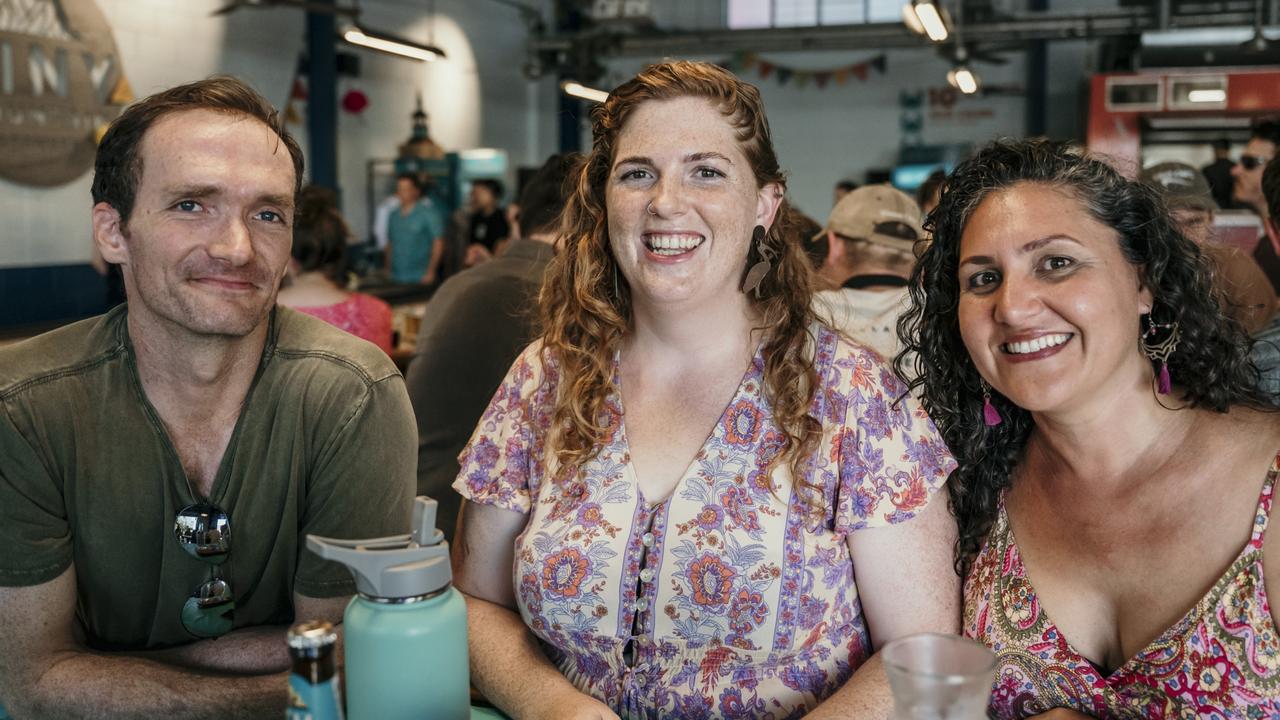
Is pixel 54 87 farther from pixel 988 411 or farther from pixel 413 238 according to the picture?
pixel 988 411

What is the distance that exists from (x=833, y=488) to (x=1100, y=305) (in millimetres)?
477

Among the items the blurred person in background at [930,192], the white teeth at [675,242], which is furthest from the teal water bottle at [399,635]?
the blurred person in background at [930,192]

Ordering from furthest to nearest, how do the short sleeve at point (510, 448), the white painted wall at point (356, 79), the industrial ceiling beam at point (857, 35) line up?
the industrial ceiling beam at point (857, 35) < the white painted wall at point (356, 79) < the short sleeve at point (510, 448)

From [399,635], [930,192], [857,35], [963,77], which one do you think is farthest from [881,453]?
[857,35]

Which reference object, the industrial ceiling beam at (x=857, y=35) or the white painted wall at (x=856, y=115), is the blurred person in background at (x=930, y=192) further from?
the white painted wall at (x=856, y=115)

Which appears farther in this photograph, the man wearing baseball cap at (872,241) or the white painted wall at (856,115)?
the white painted wall at (856,115)

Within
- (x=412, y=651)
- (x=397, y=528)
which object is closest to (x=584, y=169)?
(x=397, y=528)

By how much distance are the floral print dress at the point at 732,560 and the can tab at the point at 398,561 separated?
2.01 feet

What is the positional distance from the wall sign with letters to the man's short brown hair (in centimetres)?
579

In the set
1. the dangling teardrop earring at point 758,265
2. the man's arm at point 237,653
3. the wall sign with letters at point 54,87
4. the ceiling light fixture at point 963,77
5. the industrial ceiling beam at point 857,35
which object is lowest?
the man's arm at point 237,653

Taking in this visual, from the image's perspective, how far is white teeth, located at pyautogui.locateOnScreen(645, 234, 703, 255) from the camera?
69.2 inches

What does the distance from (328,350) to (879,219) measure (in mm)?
2486

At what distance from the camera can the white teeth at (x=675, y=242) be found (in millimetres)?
1758

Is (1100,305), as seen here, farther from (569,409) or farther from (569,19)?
(569,19)
